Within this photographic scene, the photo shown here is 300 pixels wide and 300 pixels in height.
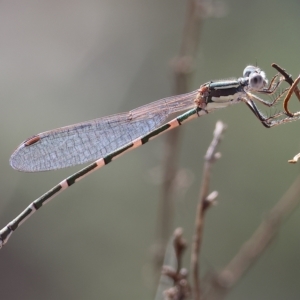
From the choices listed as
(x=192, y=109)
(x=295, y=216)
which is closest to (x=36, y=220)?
(x=295, y=216)

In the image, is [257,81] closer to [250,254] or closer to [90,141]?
[250,254]

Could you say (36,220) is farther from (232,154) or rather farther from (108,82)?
(232,154)

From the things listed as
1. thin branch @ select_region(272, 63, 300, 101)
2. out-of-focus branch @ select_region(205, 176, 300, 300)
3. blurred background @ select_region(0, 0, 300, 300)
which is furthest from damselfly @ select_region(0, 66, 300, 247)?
blurred background @ select_region(0, 0, 300, 300)

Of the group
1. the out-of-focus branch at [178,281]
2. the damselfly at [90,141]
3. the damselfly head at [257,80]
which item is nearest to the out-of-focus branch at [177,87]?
the damselfly at [90,141]

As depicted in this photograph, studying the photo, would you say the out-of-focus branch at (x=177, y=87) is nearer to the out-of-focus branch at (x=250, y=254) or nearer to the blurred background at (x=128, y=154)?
the out-of-focus branch at (x=250, y=254)

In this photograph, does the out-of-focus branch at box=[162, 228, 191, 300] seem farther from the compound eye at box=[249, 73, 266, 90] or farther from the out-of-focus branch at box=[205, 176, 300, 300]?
the compound eye at box=[249, 73, 266, 90]

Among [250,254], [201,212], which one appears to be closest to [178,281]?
[201,212]

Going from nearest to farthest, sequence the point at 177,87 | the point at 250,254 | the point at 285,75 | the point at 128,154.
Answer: the point at 285,75 → the point at 250,254 → the point at 177,87 → the point at 128,154
